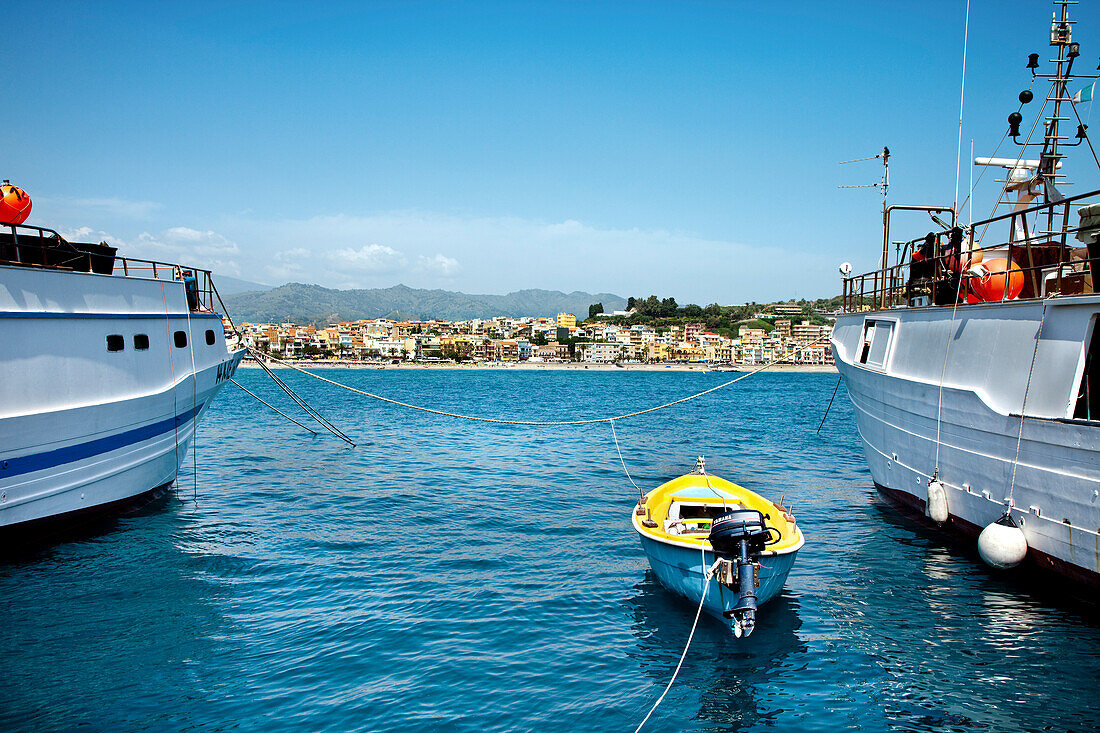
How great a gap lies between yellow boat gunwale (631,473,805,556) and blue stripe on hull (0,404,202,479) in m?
12.3

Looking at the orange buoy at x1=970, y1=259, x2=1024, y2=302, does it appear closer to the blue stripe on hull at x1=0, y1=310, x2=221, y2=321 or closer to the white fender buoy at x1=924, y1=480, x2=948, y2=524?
the white fender buoy at x1=924, y1=480, x2=948, y2=524

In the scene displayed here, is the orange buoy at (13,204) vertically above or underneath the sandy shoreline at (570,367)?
above

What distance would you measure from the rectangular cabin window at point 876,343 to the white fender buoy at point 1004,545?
679 centimetres

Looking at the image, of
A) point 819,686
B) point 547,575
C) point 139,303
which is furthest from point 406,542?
point 819,686

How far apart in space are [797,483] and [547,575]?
13040 mm

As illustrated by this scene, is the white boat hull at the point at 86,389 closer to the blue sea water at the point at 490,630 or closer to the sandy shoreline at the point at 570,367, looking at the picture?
the blue sea water at the point at 490,630

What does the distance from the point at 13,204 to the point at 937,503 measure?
2078 cm

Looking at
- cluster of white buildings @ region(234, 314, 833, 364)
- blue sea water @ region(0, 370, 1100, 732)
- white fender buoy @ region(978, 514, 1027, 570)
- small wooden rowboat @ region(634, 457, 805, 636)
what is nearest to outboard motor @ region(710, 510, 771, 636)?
small wooden rowboat @ region(634, 457, 805, 636)

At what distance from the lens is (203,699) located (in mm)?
8656

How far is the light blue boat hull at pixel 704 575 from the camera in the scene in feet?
32.8

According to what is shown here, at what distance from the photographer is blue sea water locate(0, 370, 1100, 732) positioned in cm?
838

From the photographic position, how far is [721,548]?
9.84 metres

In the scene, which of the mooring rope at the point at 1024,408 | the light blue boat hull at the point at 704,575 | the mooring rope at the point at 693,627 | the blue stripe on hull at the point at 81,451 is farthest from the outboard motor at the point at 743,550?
the blue stripe on hull at the point at 81,451

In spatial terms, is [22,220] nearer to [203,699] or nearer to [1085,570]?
[203,699]
